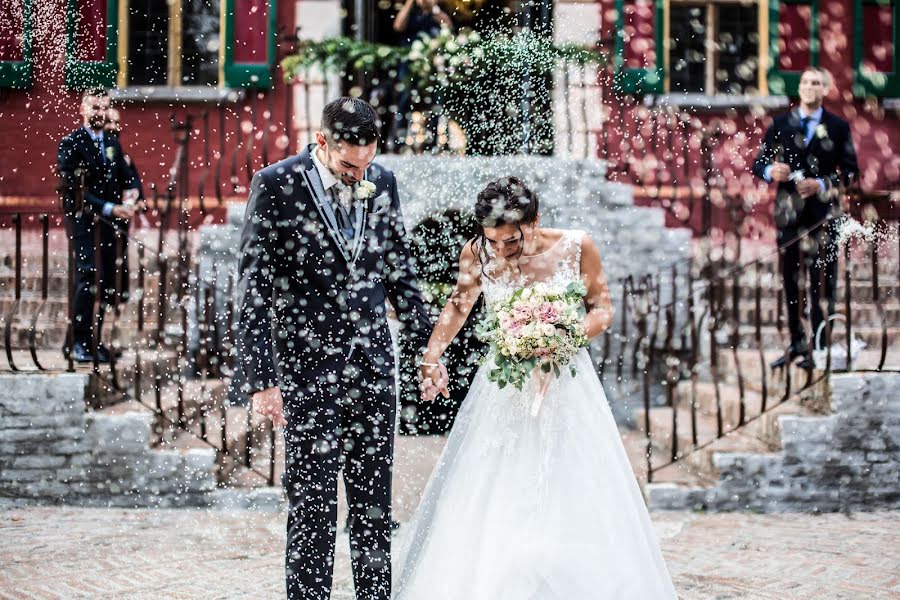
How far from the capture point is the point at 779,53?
1083cm

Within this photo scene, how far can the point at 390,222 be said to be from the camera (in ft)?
12.2

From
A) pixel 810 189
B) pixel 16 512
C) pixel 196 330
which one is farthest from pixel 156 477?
pixel 810 189

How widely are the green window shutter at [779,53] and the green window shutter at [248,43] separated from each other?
5.46 meters

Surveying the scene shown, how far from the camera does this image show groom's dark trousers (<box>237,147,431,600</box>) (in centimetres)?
347

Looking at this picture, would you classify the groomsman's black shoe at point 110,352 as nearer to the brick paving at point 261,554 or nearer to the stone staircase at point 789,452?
the brick paving at point 261,554

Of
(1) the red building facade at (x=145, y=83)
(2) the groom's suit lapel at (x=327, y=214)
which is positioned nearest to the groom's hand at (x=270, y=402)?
(2) the groom's suit lapel at (x=327, y=214)

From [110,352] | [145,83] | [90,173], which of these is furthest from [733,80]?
[110,352]

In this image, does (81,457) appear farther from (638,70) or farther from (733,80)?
(733,80)

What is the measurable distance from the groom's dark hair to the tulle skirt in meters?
1.32

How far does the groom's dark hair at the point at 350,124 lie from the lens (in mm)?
3334

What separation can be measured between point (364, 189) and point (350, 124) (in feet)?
0.86

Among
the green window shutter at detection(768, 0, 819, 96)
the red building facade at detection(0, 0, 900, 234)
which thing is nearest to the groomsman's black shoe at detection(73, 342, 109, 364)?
the red building facade at detection(0, 0, 900, 234)

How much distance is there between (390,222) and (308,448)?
2.97 feet

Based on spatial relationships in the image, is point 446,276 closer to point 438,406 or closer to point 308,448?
point 438,406
